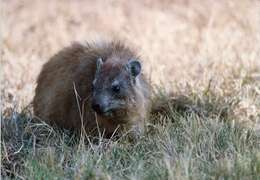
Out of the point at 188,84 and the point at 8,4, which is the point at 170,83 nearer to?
the point at 188,84

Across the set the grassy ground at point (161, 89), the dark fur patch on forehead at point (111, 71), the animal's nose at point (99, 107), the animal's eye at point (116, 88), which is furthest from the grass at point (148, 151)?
the dark fur patch on forehead at point (111, 71)

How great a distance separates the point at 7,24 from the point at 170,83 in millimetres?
4465

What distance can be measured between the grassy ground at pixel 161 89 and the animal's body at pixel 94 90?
225 mm

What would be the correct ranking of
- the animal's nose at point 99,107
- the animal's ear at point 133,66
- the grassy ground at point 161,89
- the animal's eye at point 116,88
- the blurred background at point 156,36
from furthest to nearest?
the blurred background at point 156,36, the animal's ear at point 133,66, the animal's eye at point 116,88, the animal's nose at point 99,107, the grassy ground at point 161,89

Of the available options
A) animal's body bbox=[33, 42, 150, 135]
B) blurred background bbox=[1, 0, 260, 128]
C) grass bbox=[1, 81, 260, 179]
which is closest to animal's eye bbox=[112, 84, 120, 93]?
animal's body bbox=[33, 42, 150, 135]

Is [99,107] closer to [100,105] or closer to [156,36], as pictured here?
[100,105]

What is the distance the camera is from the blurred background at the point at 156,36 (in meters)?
10.0

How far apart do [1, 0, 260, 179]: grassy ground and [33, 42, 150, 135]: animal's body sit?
0.22 meters

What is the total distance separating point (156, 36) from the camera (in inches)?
505

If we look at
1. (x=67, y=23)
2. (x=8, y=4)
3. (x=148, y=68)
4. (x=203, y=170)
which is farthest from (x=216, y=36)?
(x=203, y=170)


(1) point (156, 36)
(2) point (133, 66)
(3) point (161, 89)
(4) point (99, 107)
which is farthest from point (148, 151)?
(1) point (156, 36)

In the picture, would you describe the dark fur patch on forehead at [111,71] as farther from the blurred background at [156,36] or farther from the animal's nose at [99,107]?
the blurred background at [156,36]

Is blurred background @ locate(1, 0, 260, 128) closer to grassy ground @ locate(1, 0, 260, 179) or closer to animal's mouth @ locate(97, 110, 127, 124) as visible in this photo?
grassy ground @ locate(1, 0, 260, 179)

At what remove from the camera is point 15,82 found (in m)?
10.4
